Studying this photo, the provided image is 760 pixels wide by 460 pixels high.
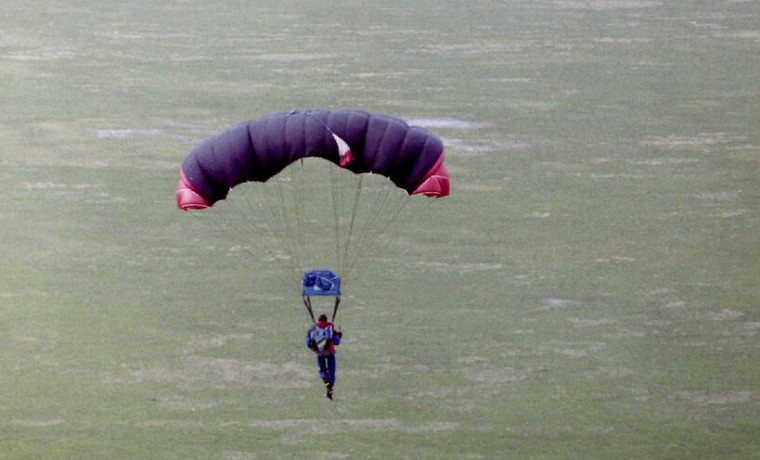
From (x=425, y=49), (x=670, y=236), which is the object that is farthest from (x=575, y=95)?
(x=670, y=236)

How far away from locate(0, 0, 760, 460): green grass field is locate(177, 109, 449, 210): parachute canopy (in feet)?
26.3

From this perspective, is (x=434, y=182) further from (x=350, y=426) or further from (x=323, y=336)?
(x=350, y=426)

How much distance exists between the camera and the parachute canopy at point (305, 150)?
2047cm

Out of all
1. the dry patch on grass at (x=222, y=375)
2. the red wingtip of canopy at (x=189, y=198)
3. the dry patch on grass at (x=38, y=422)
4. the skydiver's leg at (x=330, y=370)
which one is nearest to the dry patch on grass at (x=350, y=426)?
the dry patch on grass at (x=222, y=375)

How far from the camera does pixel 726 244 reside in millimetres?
41031

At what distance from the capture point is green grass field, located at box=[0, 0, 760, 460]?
94.8 ft

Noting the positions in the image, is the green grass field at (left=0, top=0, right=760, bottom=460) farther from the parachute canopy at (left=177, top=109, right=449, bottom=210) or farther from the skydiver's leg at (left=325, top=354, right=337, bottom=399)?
the parachute canopy at (left=177, top=109, right=449, bottom=210)

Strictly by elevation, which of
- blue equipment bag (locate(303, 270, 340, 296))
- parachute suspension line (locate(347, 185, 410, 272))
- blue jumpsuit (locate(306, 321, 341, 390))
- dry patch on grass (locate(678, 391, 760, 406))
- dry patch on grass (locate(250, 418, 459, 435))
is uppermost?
blue equipment bag (locate(303, 270, 340, 296))

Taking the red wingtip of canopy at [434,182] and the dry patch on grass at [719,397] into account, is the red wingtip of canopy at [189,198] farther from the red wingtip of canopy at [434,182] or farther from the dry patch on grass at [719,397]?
the dry patch on grass at [719,397]

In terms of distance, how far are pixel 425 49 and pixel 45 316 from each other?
35437 mm

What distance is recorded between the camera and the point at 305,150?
2045cm

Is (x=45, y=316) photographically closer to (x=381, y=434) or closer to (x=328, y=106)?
(x=381, y=434)

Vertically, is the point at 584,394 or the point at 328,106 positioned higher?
the point at 328,106

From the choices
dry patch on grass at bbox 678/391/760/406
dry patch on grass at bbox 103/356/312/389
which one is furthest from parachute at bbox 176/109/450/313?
dry patch on grass at bbox 678/391/760/406
